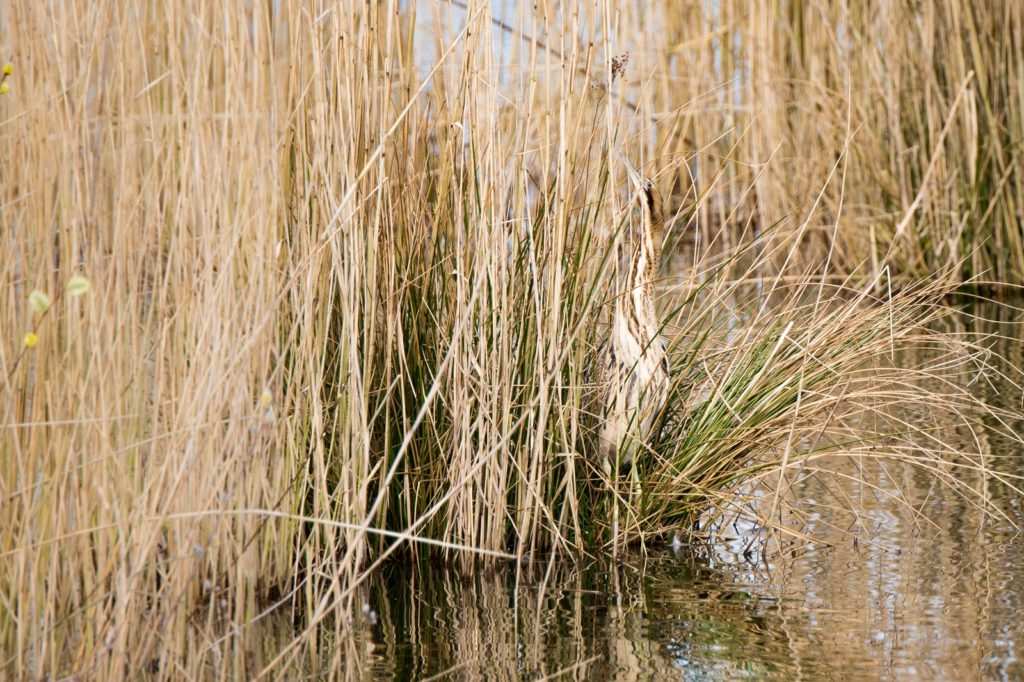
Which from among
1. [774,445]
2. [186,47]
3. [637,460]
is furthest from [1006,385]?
[186,47]

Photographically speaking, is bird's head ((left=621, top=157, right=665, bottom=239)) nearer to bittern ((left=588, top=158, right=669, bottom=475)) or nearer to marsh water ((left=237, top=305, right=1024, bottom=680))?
bittern ((left=588, top=158, right=669, bottom=475))

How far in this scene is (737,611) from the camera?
2785 mm

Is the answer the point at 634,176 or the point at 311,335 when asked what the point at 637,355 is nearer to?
the point at 634,176

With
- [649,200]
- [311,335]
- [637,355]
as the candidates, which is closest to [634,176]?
[649,200]

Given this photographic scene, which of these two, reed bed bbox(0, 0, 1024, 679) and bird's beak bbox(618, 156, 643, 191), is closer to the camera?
reed bed bbox(0, 0, 1024, 679)

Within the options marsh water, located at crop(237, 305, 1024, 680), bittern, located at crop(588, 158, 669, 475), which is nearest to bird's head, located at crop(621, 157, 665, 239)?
bittern, located at crop(588, 158, 669, 475)

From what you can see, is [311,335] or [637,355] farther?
[637,355]

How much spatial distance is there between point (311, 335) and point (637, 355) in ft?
2.53

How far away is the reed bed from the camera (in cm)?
226

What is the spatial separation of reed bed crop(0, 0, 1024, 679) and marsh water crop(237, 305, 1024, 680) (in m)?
0.10

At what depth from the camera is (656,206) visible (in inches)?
122

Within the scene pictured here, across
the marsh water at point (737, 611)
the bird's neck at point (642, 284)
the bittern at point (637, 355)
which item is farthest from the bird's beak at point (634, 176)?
the marsh water at point (737, 611)

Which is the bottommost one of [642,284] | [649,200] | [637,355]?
[637,355]

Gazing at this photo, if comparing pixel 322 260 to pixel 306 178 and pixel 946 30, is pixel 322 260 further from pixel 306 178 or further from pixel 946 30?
pixel 946 30
